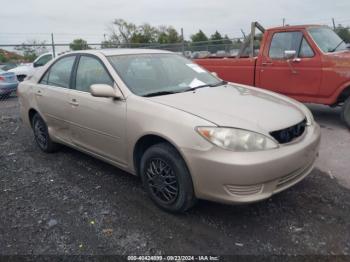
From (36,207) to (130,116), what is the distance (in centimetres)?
142

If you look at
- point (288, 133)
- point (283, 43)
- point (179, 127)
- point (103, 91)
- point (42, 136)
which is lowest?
point (42, 136)

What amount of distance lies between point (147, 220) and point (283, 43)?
4.99m

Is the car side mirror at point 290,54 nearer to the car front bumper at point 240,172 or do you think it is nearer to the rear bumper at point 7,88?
the car front bumper at point 240,172

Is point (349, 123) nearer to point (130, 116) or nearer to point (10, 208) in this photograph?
point (130, 116)

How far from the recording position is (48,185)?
4.08m

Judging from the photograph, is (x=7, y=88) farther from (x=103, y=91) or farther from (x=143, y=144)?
(x=143, y=144)

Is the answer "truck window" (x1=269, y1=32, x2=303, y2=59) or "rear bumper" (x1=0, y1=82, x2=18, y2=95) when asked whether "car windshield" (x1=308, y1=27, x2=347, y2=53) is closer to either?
"truck window" (x1=269, y1=32, x2=303, y2=59)

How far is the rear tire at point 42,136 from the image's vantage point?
16.6 ft

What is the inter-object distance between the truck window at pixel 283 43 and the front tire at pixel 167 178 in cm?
447

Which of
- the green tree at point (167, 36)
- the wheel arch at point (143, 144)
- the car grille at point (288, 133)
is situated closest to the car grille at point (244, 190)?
the car grille at point (288, 133)

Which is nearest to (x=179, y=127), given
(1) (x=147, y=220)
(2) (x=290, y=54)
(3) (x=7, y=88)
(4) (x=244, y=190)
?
(4) (x=244, y=190)

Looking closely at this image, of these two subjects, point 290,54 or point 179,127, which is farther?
point 290,54

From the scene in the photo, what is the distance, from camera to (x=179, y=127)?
9.60 ft

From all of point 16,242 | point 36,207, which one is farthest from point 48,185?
point 16,242
